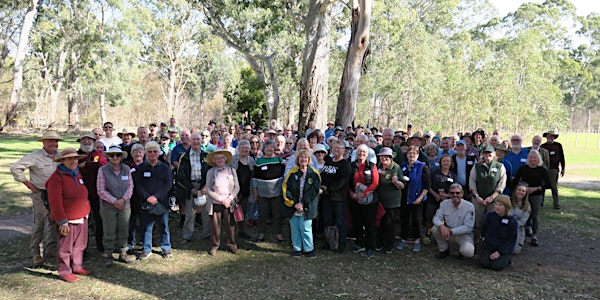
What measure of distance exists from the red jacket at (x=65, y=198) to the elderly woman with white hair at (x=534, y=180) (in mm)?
6554

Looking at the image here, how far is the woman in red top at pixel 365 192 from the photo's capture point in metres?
5.74

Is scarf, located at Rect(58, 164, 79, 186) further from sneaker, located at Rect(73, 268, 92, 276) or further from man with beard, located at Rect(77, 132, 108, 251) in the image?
sneaker, located at Rect(73, 268, 92, 276)

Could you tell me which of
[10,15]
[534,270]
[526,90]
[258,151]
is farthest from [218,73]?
[534,270]

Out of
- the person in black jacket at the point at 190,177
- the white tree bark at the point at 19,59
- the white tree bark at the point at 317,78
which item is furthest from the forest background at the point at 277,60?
the person in black jacket at the point at 190,177

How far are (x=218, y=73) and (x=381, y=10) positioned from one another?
26.4 meters

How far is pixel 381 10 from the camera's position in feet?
79.3

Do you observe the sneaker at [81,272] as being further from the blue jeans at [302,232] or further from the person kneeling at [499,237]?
the person kneeling at [499,237]

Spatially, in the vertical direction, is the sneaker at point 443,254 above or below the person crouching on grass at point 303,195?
below

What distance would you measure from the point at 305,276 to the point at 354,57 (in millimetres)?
7166

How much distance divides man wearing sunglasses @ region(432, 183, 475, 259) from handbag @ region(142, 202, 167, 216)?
12.8ft

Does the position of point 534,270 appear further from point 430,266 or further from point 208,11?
point 208,11

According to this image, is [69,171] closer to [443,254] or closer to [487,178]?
[443,254]

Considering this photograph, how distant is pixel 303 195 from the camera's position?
5684 mm

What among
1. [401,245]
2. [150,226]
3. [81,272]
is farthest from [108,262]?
[401,245]
